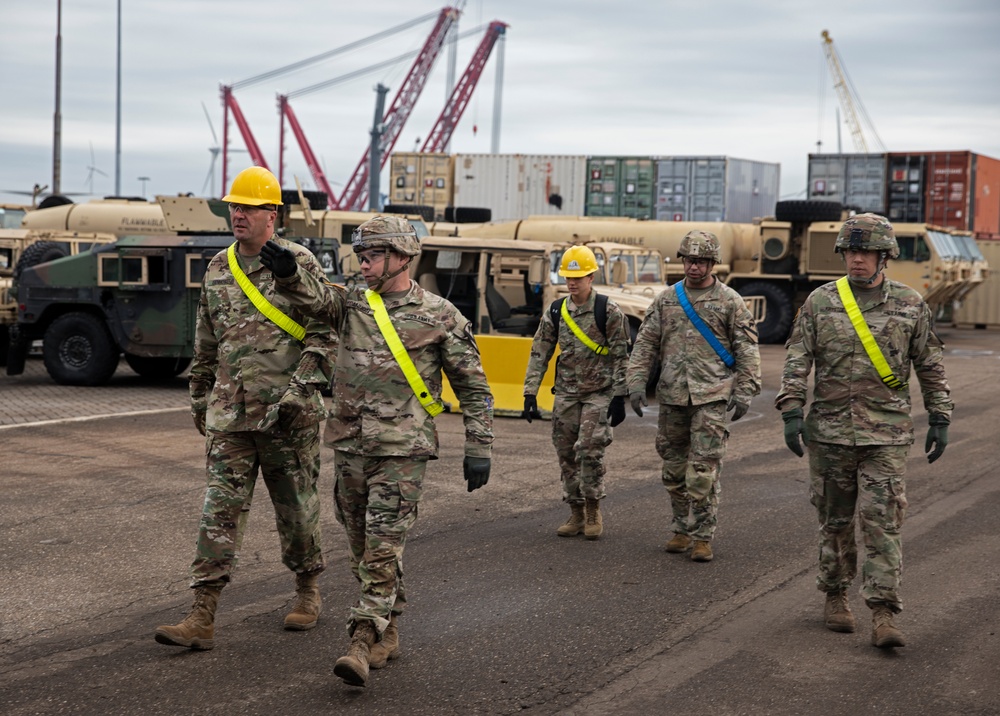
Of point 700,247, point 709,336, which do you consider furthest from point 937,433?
point 700,247

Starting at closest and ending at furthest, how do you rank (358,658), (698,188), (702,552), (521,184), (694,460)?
(358,658) < (702,552) < (694,460) < (698,188) < (521,184)

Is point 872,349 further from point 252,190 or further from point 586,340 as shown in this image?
point 252,190

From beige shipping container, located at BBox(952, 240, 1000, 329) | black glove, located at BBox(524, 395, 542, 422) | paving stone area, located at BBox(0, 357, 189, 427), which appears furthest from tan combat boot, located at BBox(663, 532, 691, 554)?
beige shipping container, located at BBox(952, 240, 1000, 329)

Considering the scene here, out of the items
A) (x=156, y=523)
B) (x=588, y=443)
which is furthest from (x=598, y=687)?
(x=156, y=523)

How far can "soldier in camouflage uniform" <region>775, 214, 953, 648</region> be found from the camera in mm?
5754

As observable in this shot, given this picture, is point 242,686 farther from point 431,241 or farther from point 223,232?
point 223,232

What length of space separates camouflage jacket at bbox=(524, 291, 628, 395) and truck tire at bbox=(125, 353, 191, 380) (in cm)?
951

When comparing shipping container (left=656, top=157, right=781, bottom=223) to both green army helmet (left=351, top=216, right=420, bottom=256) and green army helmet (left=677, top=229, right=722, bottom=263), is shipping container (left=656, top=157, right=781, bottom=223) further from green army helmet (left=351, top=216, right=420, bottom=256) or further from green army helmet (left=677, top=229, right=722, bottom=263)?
green army helmet (left=351, top=216, right=420, bottom=256)

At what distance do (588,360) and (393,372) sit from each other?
291cm

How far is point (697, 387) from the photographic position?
7379mm

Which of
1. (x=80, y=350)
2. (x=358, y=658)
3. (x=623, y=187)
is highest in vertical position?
(x=623, y=187)

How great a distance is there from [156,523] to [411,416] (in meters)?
3.42

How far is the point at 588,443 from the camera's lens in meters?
7.79

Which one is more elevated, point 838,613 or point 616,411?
point 616,411
